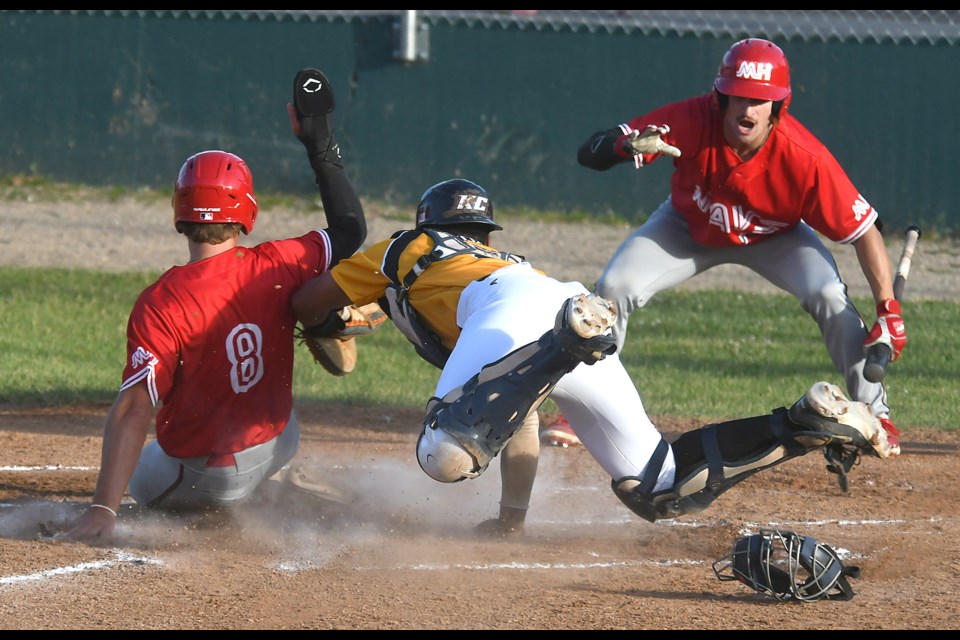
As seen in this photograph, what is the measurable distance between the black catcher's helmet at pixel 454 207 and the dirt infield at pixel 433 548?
1.17m

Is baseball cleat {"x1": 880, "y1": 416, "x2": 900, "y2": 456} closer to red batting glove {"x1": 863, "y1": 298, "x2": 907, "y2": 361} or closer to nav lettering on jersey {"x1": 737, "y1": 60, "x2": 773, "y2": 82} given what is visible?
red batting glove {"x1": 863, "y1": 298, "x2": 907, "y2": 361}

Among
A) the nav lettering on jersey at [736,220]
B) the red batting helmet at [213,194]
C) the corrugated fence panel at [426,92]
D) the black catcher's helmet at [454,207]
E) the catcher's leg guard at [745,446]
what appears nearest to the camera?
the catcher's leg guard at [745,446]

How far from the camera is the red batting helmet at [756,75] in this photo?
5371mm

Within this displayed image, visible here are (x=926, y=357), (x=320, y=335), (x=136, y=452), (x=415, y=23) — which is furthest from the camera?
(x=415, y=23)

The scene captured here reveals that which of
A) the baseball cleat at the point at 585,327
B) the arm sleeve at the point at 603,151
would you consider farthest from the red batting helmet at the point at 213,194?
the arm sleeve at the point at 603,151

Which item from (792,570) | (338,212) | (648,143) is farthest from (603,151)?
(792,570)

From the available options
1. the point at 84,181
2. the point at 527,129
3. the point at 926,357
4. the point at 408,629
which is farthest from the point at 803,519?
the point at 84,181

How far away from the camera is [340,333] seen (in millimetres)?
5035

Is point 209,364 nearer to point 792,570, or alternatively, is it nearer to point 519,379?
point 519,379

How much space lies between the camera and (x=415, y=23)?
12164mm

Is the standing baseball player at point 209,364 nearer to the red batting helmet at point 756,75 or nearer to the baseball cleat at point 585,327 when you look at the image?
the baseball cleat at point 585,327

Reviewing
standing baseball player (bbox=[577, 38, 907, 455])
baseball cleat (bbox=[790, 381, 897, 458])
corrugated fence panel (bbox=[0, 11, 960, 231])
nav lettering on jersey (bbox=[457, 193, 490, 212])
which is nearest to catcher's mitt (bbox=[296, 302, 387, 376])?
nav lettering on jersey (bbox=[457, 193, 490, 212])

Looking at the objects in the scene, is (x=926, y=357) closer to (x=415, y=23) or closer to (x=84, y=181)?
(x=415, y=23)

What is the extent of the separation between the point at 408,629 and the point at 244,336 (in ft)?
4.84
